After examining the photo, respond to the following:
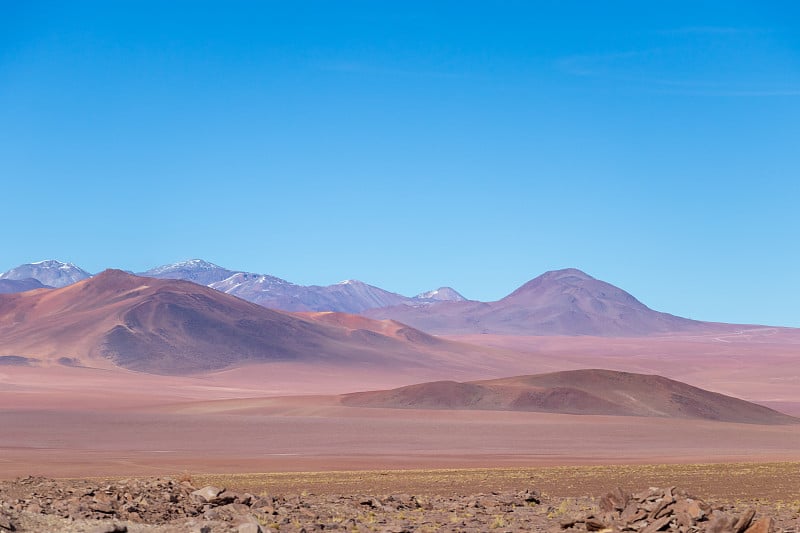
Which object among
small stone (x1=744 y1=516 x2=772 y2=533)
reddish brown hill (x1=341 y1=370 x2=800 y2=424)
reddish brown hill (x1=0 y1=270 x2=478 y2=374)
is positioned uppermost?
reddish brown hill (x1=0 y1=270 x2=478 y2=374)

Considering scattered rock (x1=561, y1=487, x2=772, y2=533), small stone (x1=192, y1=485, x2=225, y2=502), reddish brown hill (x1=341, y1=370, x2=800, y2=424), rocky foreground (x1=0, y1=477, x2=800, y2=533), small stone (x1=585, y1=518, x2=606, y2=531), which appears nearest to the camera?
scattered rock (x1=561, y1=487, x2=772, y2=533)

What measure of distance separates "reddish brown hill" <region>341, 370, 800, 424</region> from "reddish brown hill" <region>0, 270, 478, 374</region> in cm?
6281

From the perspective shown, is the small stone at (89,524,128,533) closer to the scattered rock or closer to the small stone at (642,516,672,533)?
the scattered rock

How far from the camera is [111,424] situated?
6438 cm

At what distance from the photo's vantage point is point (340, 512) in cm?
2128

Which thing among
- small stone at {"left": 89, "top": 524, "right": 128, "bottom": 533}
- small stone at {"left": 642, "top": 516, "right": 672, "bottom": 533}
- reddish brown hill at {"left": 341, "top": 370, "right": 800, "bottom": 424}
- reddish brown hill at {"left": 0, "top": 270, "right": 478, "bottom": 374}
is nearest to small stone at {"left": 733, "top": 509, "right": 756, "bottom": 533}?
small stone at {"left": 642, "top": 516, "right": 672, "bottom": 533}

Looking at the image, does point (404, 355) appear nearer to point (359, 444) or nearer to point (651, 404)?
point (651, 404)

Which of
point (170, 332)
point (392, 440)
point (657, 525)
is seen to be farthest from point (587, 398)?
point (170, 332)

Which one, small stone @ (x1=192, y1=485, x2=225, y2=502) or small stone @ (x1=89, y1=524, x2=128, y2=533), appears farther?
small stone @ (x1=192, y1=485, x2=225, y2=502)

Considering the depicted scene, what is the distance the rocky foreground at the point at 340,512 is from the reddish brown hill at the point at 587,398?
54298mm

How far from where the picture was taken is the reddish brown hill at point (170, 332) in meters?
146

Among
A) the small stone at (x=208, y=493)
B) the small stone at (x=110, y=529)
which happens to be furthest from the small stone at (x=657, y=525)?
the small stone at (x=208, y=493)

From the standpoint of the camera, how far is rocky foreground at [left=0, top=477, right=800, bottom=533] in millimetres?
16406

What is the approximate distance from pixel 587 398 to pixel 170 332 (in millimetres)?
89254
